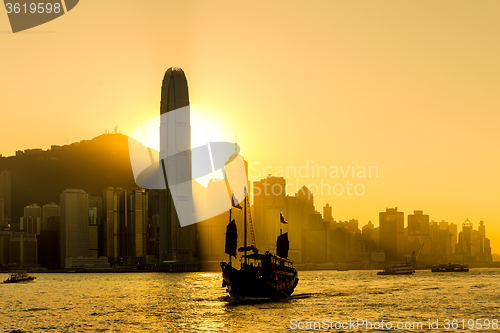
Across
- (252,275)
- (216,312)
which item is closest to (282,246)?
(252,275)

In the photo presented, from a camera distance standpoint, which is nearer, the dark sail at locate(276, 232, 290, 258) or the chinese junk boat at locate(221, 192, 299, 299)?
the chinese junk boat at locate(221, 192, 299, 299)

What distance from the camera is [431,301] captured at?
12888cm

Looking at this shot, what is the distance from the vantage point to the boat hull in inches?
4636

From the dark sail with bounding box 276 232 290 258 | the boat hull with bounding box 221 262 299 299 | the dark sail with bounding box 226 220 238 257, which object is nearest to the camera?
the boat hull with bounding box 221 262 299 299

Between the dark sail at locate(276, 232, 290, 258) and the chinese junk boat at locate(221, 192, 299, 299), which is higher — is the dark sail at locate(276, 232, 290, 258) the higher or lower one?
the higher one

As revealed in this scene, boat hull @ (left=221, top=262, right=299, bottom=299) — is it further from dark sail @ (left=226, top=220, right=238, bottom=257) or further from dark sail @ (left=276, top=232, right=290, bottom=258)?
dark sail @ (left=276, top=232, right=290, bottom=258)

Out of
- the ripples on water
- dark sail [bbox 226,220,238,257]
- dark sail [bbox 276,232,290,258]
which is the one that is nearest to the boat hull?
the ripples on water

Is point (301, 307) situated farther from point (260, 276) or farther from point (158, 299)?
point (158, 299)

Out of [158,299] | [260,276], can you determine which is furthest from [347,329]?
[158,299]

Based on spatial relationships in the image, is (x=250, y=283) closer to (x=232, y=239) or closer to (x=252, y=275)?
(x=252, y=275)

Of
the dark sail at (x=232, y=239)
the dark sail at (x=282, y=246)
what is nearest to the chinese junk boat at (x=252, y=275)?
the dark sail at (x=232, y=239)

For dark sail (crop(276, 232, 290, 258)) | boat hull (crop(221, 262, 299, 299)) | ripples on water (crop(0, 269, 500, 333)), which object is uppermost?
dark sail (crop(276, 232, 290, 258))

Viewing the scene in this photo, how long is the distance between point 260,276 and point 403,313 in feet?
99.2

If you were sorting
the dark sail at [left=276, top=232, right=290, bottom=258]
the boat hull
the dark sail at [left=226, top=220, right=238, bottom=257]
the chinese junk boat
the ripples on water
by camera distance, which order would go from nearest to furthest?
the ripples on water, the boat hull, the chinese junk boat, the dark sail at [left=226, top=220, right=238, bottom=257], the dark sail at [left=276, top=232, right=290, bottom=258]
